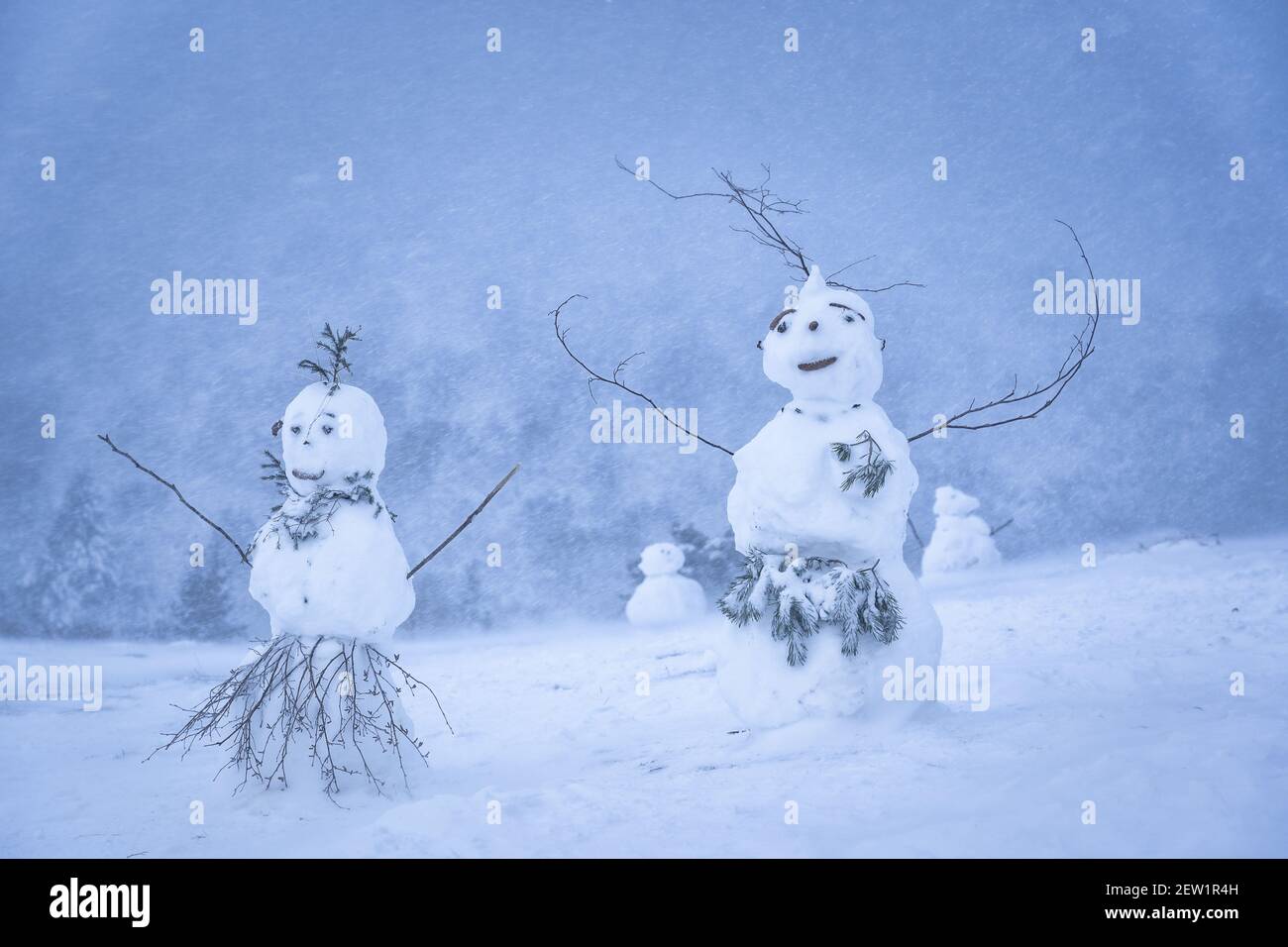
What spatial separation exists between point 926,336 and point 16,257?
794cm

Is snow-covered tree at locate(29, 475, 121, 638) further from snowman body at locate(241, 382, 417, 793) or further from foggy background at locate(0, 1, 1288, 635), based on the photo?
snowman body at locate(241, 382, 417, 793)

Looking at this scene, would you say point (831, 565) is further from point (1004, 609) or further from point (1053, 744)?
point (1004, 609)

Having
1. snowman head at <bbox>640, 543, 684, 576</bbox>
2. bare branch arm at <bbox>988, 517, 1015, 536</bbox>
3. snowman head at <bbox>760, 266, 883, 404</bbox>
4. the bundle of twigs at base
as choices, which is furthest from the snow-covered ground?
bare branch arm at <bbox>988, 517, 1015, 536</bbox>

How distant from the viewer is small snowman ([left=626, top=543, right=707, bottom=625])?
8.78 meters

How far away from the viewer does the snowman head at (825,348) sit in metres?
4.23

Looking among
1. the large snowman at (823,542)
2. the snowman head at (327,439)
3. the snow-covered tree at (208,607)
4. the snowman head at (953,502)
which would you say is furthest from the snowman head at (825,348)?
the snow-covered tree at (208,607)

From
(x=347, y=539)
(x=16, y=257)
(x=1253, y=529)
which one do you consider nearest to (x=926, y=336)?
(x=1253, y=529)

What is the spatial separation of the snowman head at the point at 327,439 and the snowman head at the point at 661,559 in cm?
465

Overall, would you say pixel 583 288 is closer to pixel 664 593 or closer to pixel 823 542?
pixel 664 593

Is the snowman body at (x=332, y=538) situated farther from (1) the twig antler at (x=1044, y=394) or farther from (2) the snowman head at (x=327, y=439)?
(1) the twig antler at (x=1044, y=394)

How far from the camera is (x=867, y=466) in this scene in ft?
13.5

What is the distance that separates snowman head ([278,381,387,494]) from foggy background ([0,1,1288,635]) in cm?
536

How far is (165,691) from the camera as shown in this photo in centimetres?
736

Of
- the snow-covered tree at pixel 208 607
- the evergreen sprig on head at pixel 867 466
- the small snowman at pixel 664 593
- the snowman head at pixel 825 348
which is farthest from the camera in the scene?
the snow-covered tree at pixel 208 607
